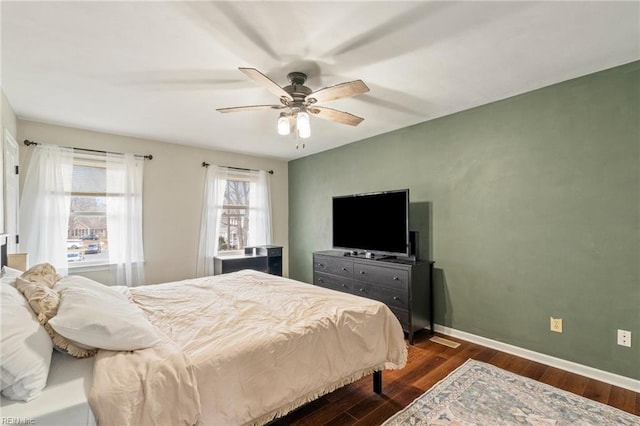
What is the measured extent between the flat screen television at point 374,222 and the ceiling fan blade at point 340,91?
5.04 feet

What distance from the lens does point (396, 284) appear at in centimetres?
325

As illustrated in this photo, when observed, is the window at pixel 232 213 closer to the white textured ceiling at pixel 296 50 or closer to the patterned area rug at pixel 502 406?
the white textured ceiling at pixel 296 50

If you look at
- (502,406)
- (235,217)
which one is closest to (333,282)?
(235,217)

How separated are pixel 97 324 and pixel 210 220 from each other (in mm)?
3479

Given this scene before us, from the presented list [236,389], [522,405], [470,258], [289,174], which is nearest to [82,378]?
[236,389]

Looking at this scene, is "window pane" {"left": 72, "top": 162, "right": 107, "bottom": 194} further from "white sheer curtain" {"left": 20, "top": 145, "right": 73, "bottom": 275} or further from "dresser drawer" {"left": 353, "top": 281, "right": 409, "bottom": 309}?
"dresser drawer" {"left": 353, "top": 281, "right": 409, "bottom": 309}

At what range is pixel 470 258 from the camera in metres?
3.16

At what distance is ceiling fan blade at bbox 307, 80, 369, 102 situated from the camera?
1980 mm

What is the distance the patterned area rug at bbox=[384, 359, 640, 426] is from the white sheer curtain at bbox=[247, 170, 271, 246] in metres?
3.71

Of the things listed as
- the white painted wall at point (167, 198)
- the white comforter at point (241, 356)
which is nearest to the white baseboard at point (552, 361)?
the white comforter at point (241, 356)

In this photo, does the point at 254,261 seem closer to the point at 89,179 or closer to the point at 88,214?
the point at 88,214

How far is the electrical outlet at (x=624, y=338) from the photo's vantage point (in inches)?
88.2

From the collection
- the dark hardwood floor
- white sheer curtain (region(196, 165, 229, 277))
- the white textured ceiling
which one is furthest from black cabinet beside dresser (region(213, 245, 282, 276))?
the dark hardwood floor

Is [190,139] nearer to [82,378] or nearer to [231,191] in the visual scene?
[231,191]
